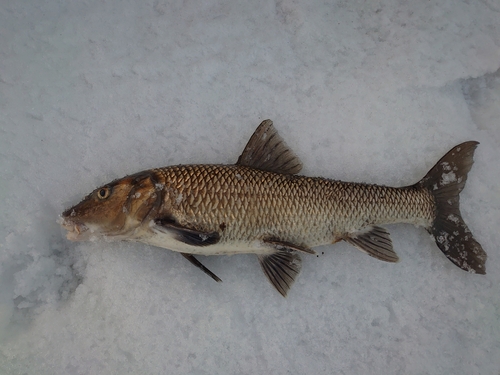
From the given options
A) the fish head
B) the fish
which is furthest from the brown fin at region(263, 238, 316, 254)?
the fish head

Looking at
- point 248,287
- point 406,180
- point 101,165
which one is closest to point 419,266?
point 406,180

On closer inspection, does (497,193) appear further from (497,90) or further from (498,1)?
(498,1)

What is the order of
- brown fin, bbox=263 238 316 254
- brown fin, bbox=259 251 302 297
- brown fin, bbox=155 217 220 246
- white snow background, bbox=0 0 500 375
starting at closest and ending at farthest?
brown fin, bbox=155 217 220 246
brown fin, bbox=263 238 316 254
brown fin, bbox=259 251 302 297
white snow background, bbox=0 0 500 375

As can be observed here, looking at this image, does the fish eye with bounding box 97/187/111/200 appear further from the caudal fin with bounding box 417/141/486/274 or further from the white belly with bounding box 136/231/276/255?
the caudal fin with bounding box 417/141/486/274

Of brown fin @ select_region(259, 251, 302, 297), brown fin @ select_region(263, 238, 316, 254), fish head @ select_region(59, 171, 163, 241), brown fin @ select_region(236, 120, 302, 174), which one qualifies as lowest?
brown fin @ select_region(259, 251, 302, 297)

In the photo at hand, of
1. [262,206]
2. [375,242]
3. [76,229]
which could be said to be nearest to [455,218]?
[375,242]

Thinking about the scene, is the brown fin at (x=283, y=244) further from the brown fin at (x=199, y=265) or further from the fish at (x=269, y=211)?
the brown fin at (x=199, y=265)

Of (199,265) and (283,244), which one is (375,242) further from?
(199,265)

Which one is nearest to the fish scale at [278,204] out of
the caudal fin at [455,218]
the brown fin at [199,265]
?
the caudal fin at [455,218]
